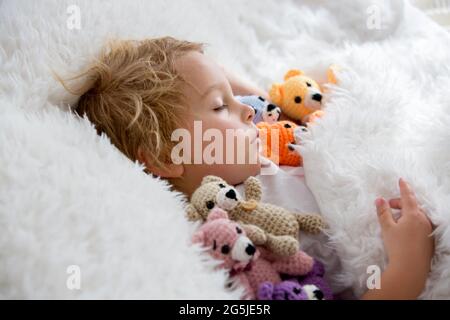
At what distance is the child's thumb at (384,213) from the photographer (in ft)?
2.56

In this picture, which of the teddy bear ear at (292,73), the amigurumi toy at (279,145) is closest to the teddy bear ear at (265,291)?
the amigurumi toy at (279,145)

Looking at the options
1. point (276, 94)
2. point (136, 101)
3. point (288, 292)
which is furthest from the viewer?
point (276, 94)

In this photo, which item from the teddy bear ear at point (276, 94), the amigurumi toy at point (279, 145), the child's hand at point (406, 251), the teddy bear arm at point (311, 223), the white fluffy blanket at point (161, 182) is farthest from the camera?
the teddy bear ear at point (276, 94)

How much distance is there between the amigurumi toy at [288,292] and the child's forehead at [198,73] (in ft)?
1.26

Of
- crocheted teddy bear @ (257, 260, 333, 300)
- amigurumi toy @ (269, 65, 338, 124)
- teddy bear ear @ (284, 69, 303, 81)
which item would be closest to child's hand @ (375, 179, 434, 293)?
crocheted teddy bear @ (257, 260, 333, 300)

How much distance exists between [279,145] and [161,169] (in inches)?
9.6

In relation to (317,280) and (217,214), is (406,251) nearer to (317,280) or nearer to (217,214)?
(317,280)

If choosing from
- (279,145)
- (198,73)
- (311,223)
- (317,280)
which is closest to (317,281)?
(317,280)

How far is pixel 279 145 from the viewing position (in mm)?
1013

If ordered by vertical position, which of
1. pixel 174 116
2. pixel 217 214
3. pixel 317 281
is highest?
pixel 174 116

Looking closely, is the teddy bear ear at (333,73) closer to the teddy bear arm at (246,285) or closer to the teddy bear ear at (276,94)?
the teddy bear ear at (276,94)

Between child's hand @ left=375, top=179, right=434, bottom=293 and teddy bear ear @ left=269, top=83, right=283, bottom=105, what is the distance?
42 centimetres

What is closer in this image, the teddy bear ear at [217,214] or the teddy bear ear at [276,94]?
the teddy bear ear at [217,214]

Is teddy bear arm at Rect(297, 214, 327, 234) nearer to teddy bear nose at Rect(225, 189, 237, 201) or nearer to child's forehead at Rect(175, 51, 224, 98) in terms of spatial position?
teddy bear nose at Rect(225, 189, 237, 201)
